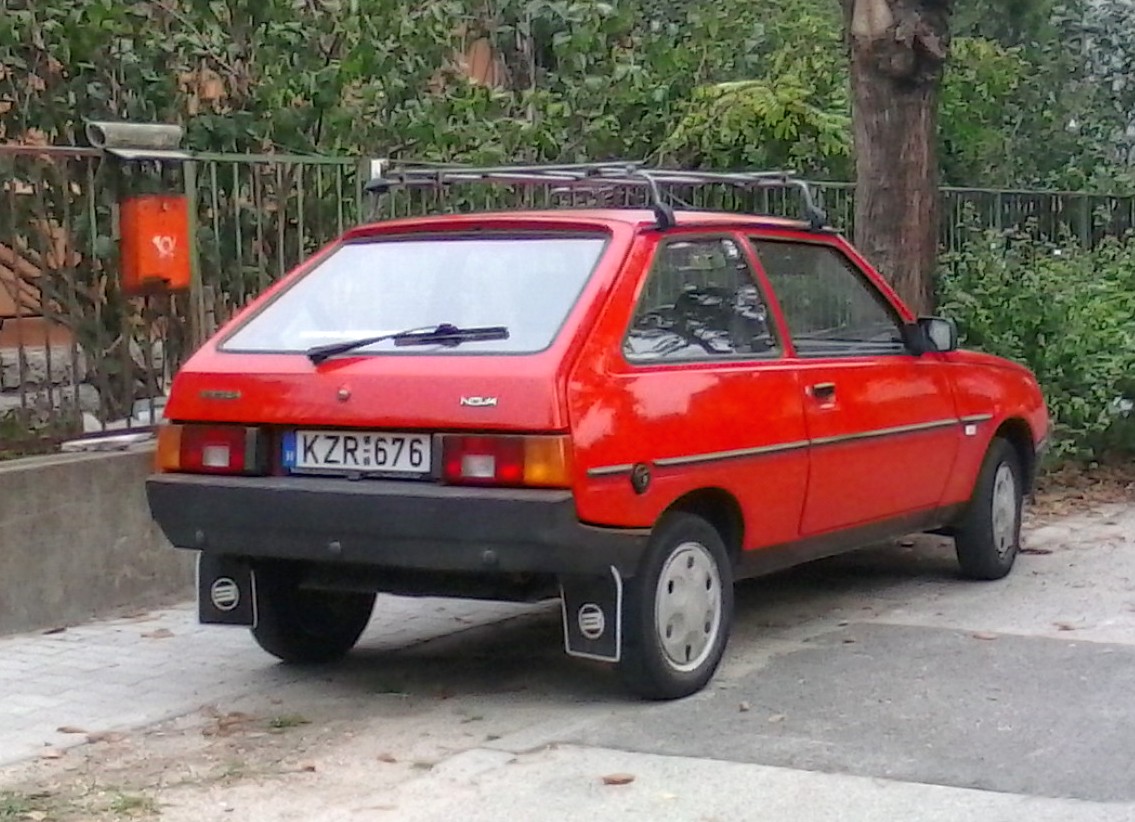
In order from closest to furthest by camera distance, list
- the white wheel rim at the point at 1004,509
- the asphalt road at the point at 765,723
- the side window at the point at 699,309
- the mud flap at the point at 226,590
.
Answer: the asphalt road at the point at 765,723 < the side window at the point at 699,309 < the mud flap at the point at 226,590 < the white wheel rim at the point at 1004,509

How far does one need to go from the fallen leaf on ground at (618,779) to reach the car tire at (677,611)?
688 mm

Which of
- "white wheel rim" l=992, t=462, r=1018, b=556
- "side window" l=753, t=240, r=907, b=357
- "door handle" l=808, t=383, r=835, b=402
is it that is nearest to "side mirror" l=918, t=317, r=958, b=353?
"side window" l=753, t=240, r=907, b=357

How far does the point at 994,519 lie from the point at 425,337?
348 cm

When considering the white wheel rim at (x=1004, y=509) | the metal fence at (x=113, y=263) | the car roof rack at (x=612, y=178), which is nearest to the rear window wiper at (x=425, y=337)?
the car roof rack at (x=612, y=178)

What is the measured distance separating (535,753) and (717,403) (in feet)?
4.81

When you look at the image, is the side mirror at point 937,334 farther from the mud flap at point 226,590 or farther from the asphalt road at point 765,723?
the mud flap at point 226,590

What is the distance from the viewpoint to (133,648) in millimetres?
7492

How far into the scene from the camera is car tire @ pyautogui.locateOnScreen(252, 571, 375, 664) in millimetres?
6812

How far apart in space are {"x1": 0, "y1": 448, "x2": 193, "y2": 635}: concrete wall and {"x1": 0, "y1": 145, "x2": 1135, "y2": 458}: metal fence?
289 mm

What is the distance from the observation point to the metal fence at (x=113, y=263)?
26.7 feet

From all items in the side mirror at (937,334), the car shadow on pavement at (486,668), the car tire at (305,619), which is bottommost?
the car shadow on pavement at (486,668)

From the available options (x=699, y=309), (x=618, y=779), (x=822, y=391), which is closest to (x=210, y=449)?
(x=699, y=309)

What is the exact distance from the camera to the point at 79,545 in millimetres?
7910

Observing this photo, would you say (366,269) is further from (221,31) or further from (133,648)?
(221,31)
